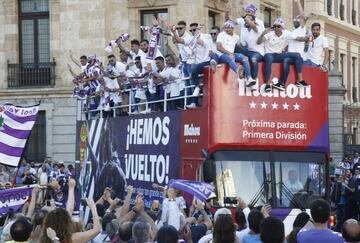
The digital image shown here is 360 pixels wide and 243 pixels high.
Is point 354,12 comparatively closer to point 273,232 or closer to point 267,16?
point 267,16

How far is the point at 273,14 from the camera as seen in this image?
43.7 metres

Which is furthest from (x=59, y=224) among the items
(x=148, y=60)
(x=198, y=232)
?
(x=148, y=60)

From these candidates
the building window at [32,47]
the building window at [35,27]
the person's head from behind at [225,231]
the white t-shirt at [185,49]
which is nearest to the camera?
the person's head from behind at [225,231]

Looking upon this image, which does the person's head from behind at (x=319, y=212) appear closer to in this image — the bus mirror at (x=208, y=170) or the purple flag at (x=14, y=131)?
the bus mirror at (x=208, y=170)

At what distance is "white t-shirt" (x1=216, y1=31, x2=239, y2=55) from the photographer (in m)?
19.0

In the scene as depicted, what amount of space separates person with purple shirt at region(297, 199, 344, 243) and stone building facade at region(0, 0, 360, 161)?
2720cm

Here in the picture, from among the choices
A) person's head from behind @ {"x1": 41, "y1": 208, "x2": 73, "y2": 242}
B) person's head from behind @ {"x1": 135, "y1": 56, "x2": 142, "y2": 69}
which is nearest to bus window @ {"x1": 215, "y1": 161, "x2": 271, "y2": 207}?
person's head from behind @ {"x1": 135, "y1": 56, "x2": 142, "y2": 69}

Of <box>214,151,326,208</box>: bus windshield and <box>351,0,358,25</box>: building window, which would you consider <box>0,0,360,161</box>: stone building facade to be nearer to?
<box>351,0,358,25</box>: building window

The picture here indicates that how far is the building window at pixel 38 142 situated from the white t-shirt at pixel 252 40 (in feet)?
67.8

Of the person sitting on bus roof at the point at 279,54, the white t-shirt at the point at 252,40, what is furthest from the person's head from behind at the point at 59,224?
the white t-shirt at the point at 252,40

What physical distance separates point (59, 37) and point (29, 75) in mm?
1885

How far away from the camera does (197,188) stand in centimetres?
1669

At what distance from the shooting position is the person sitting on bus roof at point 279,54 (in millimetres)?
18469

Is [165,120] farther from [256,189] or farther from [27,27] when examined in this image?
[27,27]
